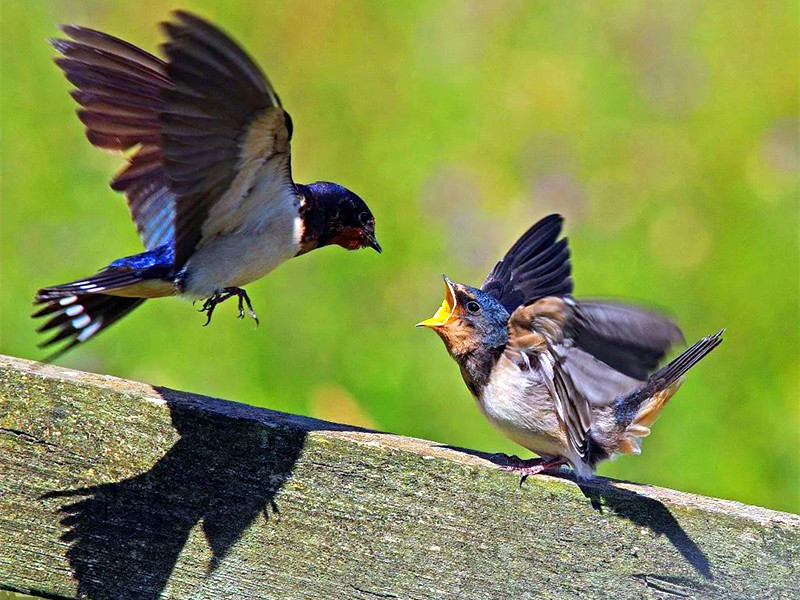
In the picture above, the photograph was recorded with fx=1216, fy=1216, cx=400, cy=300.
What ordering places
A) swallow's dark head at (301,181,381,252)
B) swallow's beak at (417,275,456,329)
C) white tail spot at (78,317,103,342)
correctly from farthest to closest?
1. swallow's dark head at (301,181,381,252)
2. swallow's beak at (417,275,456,329)
3. white tail spot at (78,317,103,342)

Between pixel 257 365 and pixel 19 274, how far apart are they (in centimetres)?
125

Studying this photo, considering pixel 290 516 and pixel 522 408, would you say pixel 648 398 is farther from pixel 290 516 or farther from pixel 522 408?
pixel 290 516

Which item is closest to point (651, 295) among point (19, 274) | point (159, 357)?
point (159, 357)

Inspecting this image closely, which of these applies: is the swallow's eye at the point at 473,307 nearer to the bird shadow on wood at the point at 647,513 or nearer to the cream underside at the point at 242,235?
the cream underside at the point at 242,235

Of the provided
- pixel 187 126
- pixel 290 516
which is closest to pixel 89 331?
pixel 187 126

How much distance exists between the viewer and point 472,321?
3326 mm

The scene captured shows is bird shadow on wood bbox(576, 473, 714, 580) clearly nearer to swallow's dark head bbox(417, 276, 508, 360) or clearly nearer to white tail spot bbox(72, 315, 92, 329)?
swallow's dark head bbox(417, 276, 508, 360)

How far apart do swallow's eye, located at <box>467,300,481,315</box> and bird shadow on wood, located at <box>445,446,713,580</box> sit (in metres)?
1.24

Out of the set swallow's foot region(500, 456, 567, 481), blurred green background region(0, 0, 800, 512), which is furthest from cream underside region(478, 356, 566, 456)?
blurred green background region(0, 0, 800, 512)

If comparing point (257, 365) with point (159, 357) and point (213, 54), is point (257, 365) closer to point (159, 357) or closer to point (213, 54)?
point (159, 357)

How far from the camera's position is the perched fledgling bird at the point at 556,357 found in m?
2.62

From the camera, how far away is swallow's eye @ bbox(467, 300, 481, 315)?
3301 mm

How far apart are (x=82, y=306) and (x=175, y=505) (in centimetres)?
136

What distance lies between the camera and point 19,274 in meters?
5.55
